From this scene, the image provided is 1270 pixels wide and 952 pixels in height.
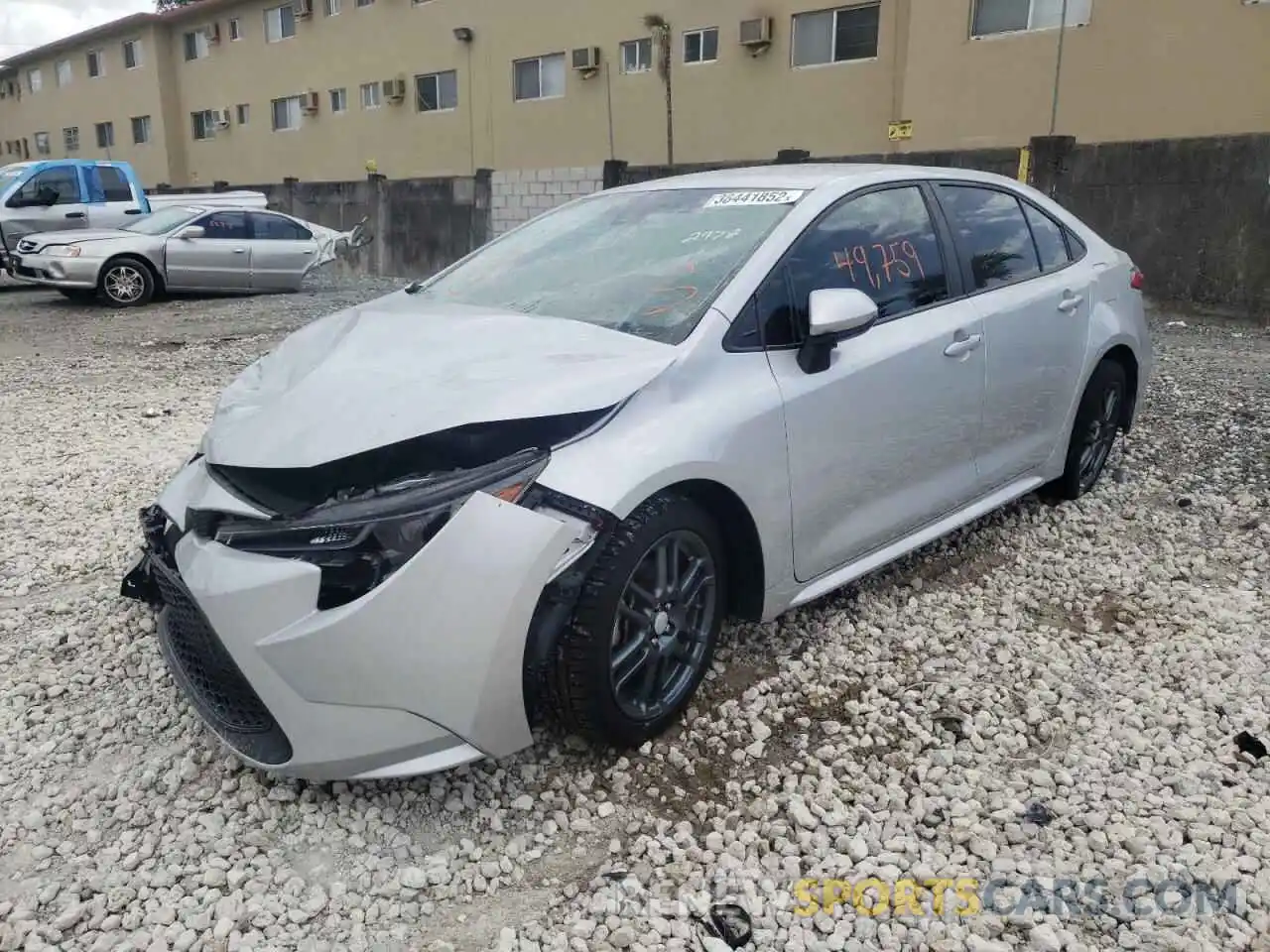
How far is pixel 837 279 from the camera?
3.17 m

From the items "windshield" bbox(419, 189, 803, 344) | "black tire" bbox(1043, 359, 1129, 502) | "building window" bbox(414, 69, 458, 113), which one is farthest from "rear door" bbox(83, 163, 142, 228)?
"black tire" bbox(1043, 359, 1129, 502)

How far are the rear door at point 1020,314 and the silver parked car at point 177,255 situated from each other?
11513 millimetres

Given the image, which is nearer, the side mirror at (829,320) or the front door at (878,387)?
the side mirror at (829,320)

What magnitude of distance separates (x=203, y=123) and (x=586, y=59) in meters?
16.8

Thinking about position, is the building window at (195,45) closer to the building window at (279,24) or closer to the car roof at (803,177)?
the building window at (279,24)

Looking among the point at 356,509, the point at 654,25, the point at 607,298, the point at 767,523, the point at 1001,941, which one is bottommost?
the point at 1001,941

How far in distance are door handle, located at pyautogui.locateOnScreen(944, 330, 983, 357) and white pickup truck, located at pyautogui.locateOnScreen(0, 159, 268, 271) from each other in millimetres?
12254

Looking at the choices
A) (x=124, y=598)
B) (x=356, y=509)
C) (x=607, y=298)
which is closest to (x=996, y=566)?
(x=607, y=298)

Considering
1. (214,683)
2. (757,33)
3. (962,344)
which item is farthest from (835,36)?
(214,683)

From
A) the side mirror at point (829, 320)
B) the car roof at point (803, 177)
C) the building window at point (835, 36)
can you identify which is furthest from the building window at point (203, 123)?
the side mirror at point (829, 320)

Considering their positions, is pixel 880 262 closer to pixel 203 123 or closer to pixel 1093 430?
pixel 1093 430

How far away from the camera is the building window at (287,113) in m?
26.7

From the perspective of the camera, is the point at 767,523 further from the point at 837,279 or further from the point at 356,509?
the point at 356,509

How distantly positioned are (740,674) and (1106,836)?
3.76ft
